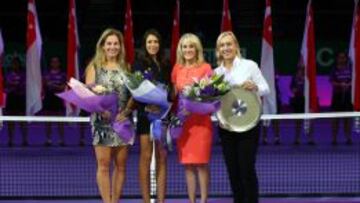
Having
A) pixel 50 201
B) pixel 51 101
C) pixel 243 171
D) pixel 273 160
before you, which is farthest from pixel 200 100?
pixel 51 101

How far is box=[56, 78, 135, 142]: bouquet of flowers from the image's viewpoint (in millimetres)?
7082

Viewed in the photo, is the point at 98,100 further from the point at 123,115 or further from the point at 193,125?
the point at 193,125

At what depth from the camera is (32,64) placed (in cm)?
1527

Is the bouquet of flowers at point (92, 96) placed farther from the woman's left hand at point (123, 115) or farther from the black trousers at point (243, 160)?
the black trousers at point (243, 160)

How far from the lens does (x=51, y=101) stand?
61.6 feet

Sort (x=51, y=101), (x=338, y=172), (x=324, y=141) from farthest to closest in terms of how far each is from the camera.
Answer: (x=51, y=101)
(x=324, y=141)
(x=338, y=172)

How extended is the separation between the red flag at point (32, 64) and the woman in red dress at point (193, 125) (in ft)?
27.1

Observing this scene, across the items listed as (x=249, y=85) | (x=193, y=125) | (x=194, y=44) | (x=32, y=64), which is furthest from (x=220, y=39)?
(x=32, y=64)

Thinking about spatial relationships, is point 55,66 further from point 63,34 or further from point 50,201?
point 50,201

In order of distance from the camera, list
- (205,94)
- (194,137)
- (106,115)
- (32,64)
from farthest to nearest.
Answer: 1. (32,64)
2. (194,137)
3. (106,115)
4. (205,94)

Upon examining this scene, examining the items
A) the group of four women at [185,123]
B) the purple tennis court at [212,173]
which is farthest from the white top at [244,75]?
the purple tennis court at [212,173]

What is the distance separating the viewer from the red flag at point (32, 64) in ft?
49.9

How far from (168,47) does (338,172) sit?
9.31 meters

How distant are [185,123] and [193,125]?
8 cm
